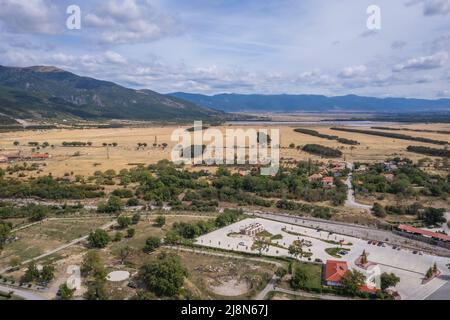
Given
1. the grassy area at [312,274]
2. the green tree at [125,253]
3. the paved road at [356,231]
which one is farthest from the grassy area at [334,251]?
the green tree at [125,253]

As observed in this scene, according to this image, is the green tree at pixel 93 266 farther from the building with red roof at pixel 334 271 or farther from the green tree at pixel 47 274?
the building with red roof at pixel 334 271

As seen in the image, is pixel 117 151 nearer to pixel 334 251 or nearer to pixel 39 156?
pixel 39 156

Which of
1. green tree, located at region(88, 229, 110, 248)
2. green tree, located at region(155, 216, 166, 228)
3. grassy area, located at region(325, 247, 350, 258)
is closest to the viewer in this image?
grassy area, located at region(325, 247, 350, 258)

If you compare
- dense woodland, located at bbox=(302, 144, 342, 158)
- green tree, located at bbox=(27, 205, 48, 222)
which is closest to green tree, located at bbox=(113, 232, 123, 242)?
green tree, located at bbox=(27, 205, 48, 222)

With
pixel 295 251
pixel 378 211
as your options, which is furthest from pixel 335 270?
pixel 378 211

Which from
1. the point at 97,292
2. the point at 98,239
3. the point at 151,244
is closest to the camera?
the point at 97,292

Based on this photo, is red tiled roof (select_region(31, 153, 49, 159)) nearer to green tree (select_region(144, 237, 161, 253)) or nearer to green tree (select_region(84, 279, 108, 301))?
green tree (select_region(144, 237, 161, 253))
